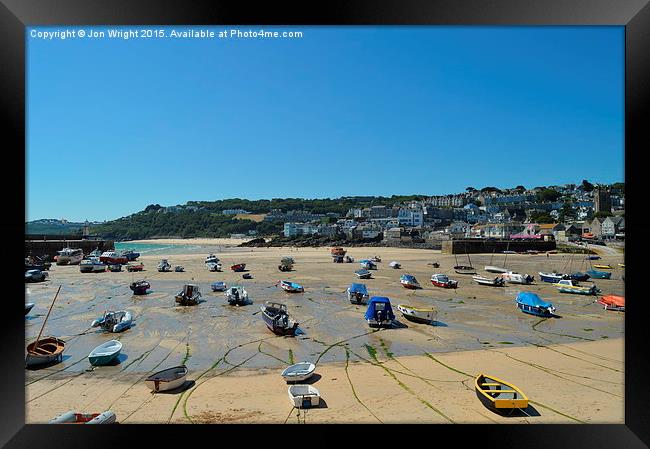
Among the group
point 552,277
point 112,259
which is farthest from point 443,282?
point 112,259

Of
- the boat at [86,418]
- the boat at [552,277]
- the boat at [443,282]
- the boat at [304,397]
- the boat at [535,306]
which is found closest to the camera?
the boat at [86,418]

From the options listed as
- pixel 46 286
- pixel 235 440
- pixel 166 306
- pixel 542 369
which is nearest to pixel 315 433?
pixel 235 440

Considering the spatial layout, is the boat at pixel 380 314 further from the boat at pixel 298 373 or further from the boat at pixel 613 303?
the boat at pixel 613 303

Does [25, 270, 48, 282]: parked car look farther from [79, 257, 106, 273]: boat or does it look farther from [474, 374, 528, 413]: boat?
[474, 374, 528, 413]: boat

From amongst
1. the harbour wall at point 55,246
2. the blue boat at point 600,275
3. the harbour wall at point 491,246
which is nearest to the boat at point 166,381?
the blue boat at point 600,275
